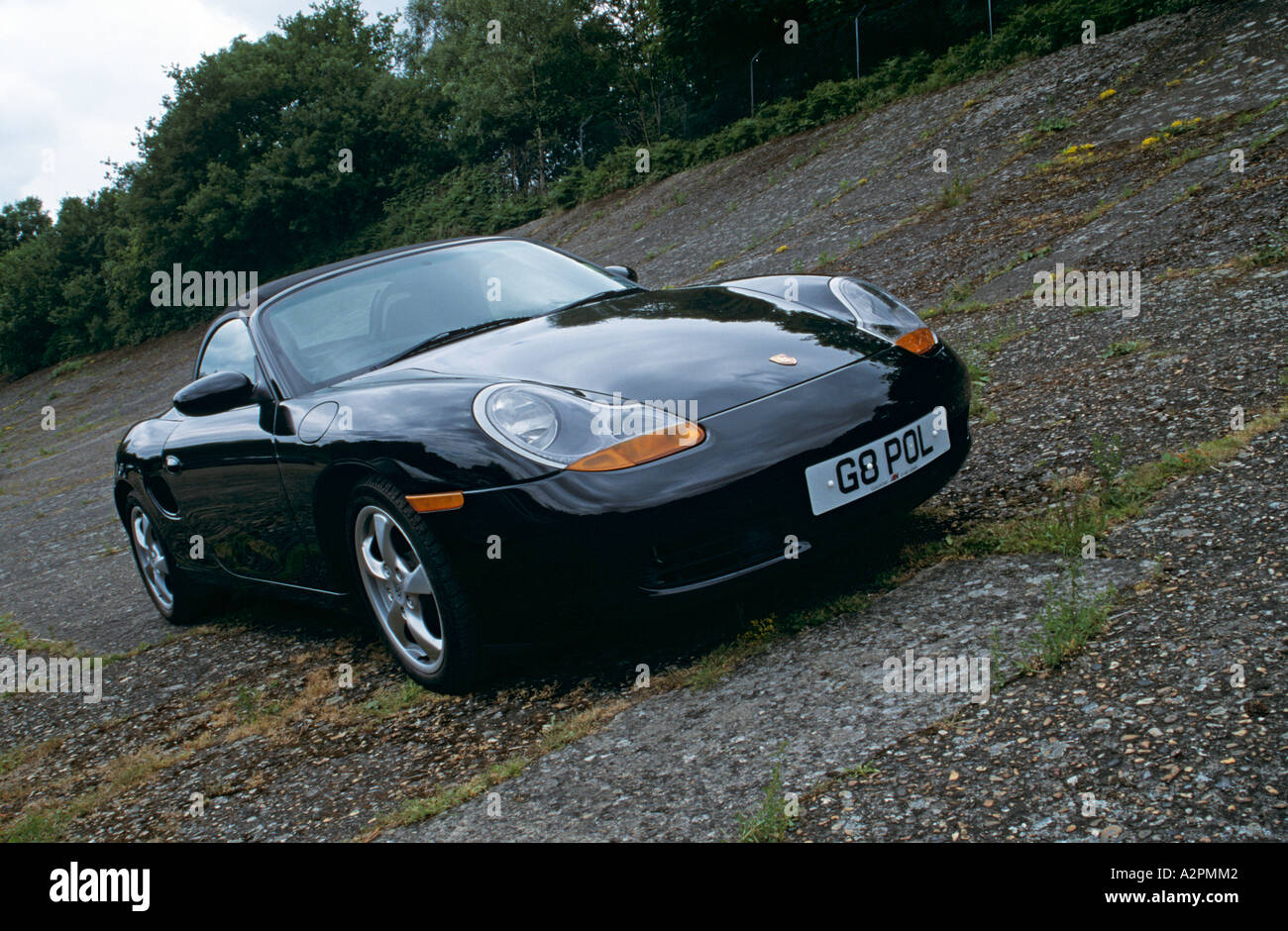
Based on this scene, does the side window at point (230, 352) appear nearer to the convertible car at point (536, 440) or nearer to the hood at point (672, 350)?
the convertible car at point (536, 440)

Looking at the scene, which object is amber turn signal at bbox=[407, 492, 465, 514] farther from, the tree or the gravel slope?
the tree

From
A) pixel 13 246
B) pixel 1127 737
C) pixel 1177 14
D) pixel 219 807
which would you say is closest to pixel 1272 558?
pixel 1127 737

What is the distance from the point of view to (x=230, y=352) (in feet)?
14.1

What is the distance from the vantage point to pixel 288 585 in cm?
373

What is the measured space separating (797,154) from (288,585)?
13122 mm

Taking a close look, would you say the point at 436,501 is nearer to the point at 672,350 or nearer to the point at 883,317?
the point at 672,350

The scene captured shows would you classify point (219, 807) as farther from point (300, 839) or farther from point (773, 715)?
point (773, 715)

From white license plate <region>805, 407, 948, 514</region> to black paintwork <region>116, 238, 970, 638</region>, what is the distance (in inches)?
1.1

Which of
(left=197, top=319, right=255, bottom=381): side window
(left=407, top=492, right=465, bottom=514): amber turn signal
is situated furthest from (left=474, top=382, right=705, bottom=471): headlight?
(left=197, top=319, right=255, bottom=381): side window

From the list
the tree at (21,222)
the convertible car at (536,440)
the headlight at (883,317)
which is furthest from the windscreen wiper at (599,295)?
the tree at (21,222)

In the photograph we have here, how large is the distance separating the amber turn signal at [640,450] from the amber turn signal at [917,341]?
0.90m

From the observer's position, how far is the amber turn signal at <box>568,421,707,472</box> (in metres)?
2.67

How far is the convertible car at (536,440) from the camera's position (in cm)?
269
